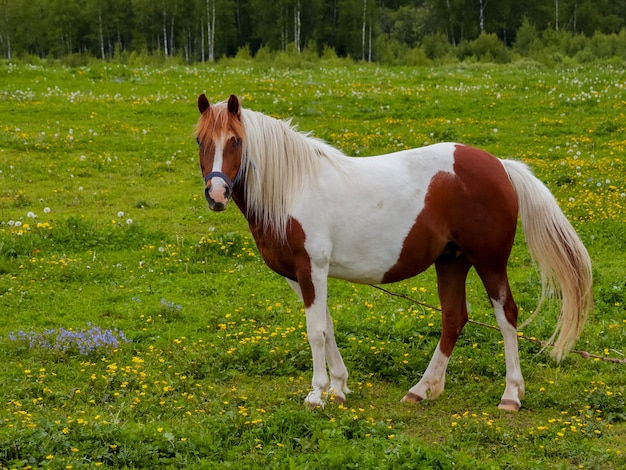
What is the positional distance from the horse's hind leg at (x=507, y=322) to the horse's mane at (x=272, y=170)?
6.36ft

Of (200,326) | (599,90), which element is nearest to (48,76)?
(599,90)

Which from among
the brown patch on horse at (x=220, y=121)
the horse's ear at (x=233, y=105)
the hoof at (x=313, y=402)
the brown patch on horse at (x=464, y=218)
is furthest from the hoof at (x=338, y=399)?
the horse's ear at (x=233, y=105)

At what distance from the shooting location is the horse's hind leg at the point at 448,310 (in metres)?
7.40

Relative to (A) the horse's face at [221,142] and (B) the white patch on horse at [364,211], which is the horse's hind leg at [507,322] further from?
(A) the horse's face at [221,142]

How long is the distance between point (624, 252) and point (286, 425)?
7.55 meters

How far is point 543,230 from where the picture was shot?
7.30 metres

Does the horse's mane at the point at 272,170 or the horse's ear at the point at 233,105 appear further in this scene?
the horse's mane at the point at 272,170

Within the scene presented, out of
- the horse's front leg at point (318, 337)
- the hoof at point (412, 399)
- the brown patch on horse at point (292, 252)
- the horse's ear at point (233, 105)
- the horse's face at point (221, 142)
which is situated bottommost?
the hoof at point (412, 399)

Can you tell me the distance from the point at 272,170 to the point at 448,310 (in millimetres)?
2263

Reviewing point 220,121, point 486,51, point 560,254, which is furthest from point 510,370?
point 486,51

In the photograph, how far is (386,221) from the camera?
704cm

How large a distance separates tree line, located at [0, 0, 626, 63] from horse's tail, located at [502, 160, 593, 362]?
175ft

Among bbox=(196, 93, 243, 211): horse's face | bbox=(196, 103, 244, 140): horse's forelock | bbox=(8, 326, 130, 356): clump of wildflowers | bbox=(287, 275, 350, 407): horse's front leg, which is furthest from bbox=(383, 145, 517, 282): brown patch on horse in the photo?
bbox=(8, 326, 130, 356): clump of wildflowers

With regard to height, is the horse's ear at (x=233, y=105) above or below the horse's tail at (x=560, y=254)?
above
